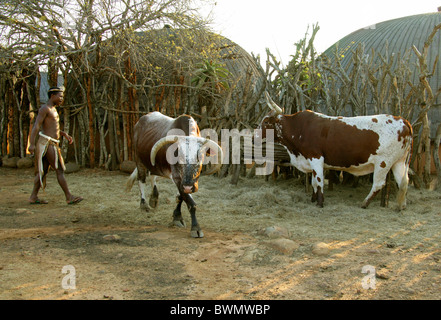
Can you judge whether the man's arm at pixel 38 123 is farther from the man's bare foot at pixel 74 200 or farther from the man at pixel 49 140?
the man's bare foot at pixel 74 200

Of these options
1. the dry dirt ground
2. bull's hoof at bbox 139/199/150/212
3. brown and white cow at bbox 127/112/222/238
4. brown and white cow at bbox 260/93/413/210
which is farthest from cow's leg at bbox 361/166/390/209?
bull's hoof at bbox 139/199/150/212

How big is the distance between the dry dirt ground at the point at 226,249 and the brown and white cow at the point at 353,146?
507mm

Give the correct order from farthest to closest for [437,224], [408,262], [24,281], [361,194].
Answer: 1. [361,194]
2. [437,224]
3. [408,262]
4. [24,281]

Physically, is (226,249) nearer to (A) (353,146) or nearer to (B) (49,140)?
(A) (353,146)

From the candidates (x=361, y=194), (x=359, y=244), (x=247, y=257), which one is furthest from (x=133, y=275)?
(x=361, y=194)

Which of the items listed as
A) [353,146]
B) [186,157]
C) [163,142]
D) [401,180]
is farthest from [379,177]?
[163,142]

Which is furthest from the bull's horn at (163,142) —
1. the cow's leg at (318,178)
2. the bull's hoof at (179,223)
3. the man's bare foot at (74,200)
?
the cow's leg at (318,178)

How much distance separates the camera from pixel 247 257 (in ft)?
11.9

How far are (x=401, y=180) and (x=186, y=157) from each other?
11.3ft
